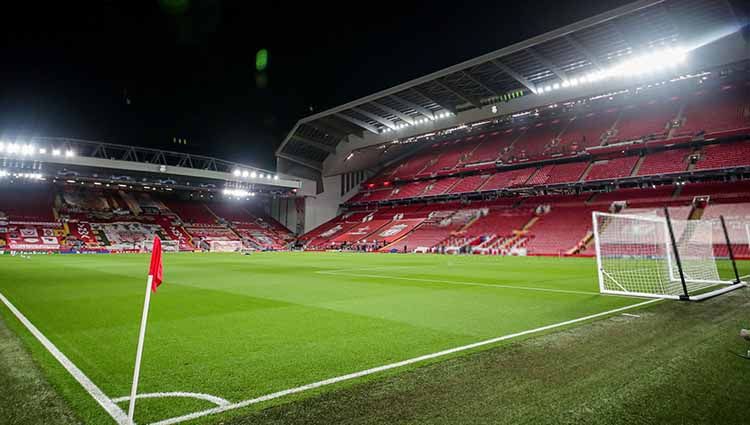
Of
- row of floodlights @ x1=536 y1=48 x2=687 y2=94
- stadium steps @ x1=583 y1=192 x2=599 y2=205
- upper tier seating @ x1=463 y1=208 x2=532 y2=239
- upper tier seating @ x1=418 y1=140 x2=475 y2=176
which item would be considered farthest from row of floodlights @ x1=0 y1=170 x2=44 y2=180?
stadium steps @ x1=583 y1=192 x2=599 y2=205

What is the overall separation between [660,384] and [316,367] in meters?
2.86

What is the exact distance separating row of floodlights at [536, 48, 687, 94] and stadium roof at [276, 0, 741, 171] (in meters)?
0.37

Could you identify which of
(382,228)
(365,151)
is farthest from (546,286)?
(365,151)

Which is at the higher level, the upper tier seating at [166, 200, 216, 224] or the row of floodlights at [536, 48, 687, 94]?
the row of floodlights at [536, 48, 687, 94]

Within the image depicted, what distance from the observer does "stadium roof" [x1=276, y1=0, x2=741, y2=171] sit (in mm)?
23781

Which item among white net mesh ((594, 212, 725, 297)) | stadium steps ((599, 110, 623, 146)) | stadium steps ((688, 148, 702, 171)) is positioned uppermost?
stadium steps ((599, 110, 623, 146))

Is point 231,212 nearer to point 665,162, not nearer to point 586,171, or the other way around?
point 586,171

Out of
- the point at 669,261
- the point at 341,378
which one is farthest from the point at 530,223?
the point at 341,378

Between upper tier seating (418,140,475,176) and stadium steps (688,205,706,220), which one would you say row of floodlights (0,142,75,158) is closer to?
upper tier seating (418,140,475,176)

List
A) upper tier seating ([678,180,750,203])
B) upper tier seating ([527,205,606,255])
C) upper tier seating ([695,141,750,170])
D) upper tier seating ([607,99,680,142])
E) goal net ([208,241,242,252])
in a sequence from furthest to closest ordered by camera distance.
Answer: goal net ([208,241,242,252])
upper tier seating ([607,99,680,142])
upper tier seating ([527,205,606,255])
upper tier seating ([695,141,750,170])
upper tier seating ([678,180,750,203])

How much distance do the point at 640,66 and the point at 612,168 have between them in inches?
391

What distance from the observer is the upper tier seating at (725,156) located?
1098 inches

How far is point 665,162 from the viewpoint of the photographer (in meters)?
31.9

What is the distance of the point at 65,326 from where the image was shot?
5371 mm
